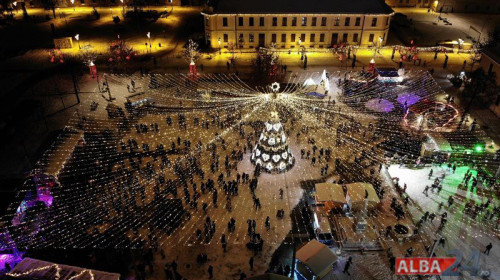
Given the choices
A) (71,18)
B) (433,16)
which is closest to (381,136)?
(433,16)

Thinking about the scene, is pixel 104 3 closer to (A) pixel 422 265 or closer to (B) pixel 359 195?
(B) pixel 359 195

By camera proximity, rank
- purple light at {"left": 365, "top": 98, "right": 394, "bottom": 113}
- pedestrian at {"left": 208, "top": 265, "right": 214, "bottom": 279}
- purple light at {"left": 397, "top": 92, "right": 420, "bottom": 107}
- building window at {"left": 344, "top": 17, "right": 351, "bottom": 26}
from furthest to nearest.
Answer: building window at {"left": 344, "top": 17, "right": 351, "bottom": 26}, purple light at {"left": 397, "top": 92, "right": 420, "bottom": 107}, purple light at {"left": 365, "top": 98, "right": 394, "bottom": 113}, pedestrian at {"left": 208, "top": 265, "right": 214, "bottom": 279}

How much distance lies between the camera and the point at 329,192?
79.4ft

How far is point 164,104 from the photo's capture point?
35.3 metres

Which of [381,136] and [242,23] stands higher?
[242,23]

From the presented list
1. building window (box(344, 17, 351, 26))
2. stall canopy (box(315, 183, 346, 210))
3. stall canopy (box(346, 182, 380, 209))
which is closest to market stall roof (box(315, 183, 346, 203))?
stall canopy (box(315, 183, 346, 210))

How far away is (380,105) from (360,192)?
13.7m

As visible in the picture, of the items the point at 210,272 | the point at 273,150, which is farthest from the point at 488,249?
the point at 210,272

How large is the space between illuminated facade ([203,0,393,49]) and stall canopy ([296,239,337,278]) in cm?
3088

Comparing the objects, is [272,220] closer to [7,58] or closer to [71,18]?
[7,58]

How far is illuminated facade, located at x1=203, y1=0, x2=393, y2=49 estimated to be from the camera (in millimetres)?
45156

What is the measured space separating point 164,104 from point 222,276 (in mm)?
19014

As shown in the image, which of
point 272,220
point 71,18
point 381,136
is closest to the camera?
point 272,220

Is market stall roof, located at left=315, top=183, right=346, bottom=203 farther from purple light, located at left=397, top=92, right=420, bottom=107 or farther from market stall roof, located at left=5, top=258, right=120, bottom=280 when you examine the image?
purple light, located at left=397, top=92, right=420, bottom=107
